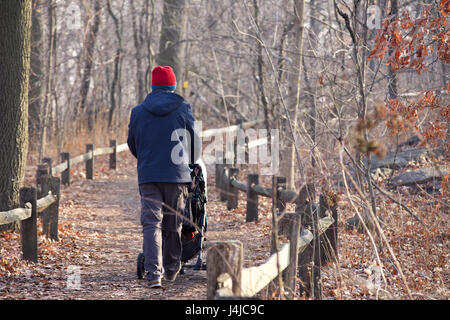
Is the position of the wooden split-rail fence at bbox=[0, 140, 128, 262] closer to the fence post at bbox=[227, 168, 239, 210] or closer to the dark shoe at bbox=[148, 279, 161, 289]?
the dark shoe at bbox=[148, 279, 161, 289]

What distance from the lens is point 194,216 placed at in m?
6.87

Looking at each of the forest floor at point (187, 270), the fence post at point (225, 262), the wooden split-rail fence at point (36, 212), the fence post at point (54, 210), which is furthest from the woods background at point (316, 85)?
the fence post at point (225, 262)

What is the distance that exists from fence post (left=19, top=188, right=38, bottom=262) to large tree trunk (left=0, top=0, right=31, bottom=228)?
161 cm

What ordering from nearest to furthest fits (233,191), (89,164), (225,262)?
(225,262) < (233,191) < (89,164)

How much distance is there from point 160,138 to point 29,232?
2.60 metres

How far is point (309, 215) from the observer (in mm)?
6355

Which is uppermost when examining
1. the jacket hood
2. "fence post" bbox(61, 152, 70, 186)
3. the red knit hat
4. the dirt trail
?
the red knit hat

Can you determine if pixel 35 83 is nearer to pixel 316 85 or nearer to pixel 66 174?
pixel 66 174

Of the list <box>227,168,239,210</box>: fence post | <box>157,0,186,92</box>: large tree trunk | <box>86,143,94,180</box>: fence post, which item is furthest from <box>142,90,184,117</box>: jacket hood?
<box>157,0,186,92</box>: large tree trunk

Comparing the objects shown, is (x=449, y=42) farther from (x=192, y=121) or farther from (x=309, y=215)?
(x=192, y=121)

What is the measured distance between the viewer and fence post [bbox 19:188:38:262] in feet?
25.2

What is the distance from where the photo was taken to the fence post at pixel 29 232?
7.68 metres

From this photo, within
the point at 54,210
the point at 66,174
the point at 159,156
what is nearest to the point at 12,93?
the point at 54,210

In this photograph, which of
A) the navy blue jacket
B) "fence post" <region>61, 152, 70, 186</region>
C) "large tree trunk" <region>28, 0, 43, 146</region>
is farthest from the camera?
"large tree trunk" <region>28, 0, 43, 146</region>
